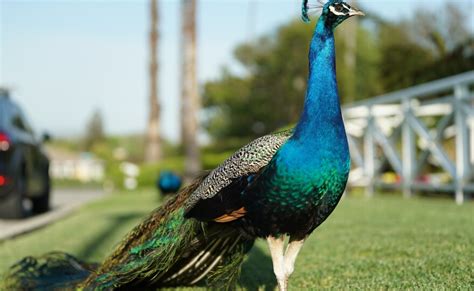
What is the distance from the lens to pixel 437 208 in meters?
10.6

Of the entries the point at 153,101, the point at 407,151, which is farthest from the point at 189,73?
the point at 407,151

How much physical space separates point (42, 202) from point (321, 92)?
11208 mm

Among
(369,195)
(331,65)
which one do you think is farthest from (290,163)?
(369,195)

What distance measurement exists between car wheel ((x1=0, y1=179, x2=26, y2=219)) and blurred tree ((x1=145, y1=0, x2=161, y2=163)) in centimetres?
1498

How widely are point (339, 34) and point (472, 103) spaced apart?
3093 cm

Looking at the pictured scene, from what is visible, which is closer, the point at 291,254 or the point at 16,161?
the point at 291,254

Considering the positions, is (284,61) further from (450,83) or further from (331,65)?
(331,65)

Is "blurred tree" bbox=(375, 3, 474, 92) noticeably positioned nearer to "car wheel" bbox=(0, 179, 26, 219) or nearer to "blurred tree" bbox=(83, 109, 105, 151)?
"car wheel" bbox=(0, 179, 26, 219)

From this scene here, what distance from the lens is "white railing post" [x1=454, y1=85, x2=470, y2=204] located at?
11.8m

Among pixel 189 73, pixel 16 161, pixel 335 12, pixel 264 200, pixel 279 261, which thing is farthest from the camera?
pixel 189 73

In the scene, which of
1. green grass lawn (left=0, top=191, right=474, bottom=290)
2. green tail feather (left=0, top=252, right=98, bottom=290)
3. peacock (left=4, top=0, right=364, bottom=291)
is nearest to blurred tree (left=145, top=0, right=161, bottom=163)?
green grass lawn (left=0, top=191, right=474, bottom=290)

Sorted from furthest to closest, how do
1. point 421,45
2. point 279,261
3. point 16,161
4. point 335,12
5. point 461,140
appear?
point 421,45 < point 461,140 < point 16,161 < point 279,261 < point 335,12

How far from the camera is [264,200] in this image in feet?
12.9

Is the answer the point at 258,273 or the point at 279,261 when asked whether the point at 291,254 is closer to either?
the point at 279,261
